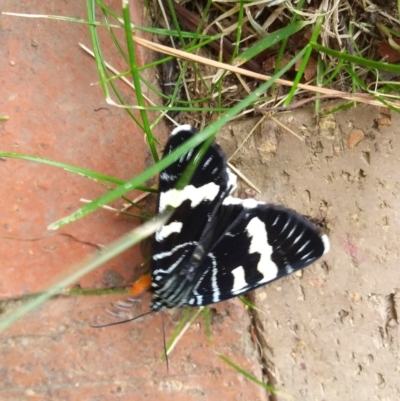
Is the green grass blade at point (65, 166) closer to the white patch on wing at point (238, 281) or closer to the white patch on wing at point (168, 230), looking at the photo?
the white patch on wing at point (168, 230)

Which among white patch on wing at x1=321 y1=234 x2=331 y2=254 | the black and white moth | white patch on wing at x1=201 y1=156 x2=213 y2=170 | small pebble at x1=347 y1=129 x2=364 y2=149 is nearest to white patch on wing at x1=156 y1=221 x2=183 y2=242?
the black and white moth

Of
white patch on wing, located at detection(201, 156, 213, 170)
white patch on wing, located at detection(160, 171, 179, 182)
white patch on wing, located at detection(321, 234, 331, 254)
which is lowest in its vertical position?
white patch on wing, located at detection(321, 234, 331, 254)

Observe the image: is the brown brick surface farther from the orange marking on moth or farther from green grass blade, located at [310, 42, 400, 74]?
green grass blade, located at [310, 42, 400, 74]

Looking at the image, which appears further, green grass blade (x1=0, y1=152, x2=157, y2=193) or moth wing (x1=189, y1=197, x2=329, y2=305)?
moth wing (x1=189, y1=197, x2=329, y2=305)

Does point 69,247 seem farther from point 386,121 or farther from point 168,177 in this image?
point 386,121

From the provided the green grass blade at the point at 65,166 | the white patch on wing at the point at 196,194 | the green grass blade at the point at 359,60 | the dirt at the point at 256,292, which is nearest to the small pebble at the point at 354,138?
the dirt at the point at 256,292

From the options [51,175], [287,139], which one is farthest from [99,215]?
[287,139]

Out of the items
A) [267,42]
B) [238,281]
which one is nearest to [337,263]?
[238,281]
